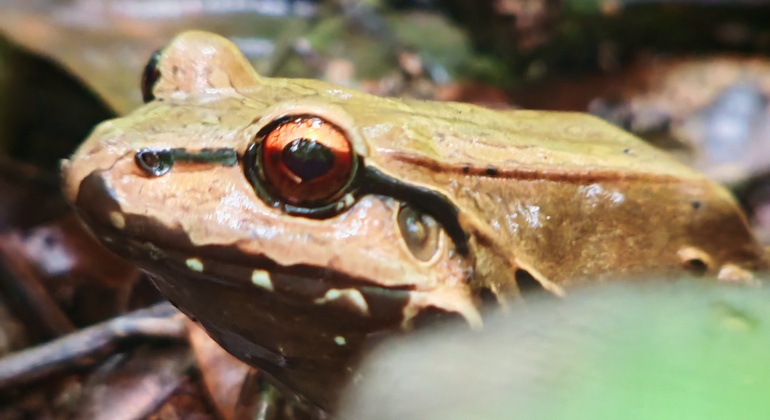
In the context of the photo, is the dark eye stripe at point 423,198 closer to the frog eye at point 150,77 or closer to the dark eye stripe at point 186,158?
the dark eye stripe at point 186,158

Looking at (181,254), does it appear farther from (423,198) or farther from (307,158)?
(423,198)

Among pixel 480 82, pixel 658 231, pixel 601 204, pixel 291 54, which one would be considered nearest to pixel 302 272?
pixel 601 204

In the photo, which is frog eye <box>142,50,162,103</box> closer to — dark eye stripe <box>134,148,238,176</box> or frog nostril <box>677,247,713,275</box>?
dark eye stripe <box>134,148,238,176</box>

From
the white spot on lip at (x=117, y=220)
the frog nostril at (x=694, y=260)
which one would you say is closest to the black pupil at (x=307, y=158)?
the white spot on lip at (x=117, y=220)

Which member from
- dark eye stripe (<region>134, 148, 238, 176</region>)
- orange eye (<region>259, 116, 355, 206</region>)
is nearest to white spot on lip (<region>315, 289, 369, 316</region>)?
orange eye (<region>259, 116, 355, 206</region>)

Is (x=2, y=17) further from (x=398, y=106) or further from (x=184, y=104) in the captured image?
(x=398, y=106)

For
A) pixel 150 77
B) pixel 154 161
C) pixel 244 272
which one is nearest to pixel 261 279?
pixel 244 272

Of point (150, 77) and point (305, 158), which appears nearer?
point (305, 158)

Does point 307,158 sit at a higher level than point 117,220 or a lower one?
higher
